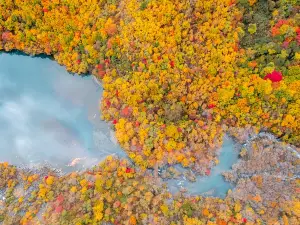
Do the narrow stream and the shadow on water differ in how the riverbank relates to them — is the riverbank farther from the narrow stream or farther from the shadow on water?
the shadow on water

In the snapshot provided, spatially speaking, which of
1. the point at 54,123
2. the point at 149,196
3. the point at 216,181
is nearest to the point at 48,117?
the point at 54,123

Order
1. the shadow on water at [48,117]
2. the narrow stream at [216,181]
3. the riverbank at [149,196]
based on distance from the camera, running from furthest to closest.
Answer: the shadow on water at [48,117], the narrow stream at [216,181], the riverbank at [149,196]

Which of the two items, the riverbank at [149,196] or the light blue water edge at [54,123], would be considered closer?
the riverbank at [149,196]

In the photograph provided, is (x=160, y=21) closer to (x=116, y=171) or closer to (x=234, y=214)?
(x=116, y=171)

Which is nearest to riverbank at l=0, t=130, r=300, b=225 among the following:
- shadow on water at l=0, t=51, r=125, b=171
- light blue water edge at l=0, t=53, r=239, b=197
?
light blue water edge at l=0, t=53, r=239, b=197

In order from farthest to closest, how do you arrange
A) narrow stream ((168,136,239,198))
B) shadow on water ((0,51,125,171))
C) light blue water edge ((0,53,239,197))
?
shadow on water ((0,51,125,171)), light blue water edge ((0,53,239,197)), narrow stream ((168,136,239,198))

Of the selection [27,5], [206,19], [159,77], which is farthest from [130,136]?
[27,5]

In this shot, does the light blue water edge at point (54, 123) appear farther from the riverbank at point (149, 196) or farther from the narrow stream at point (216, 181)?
the riverbank at point (149, 196)

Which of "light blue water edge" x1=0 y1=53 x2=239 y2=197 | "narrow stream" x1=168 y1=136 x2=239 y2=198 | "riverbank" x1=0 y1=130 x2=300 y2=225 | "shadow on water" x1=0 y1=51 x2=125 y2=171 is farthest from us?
"shadow on water" x1=0 y1=51 x2=125 y2=171

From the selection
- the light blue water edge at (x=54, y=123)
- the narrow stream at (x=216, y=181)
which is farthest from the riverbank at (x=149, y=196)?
the light blue water edge at (x=54, y=123)
